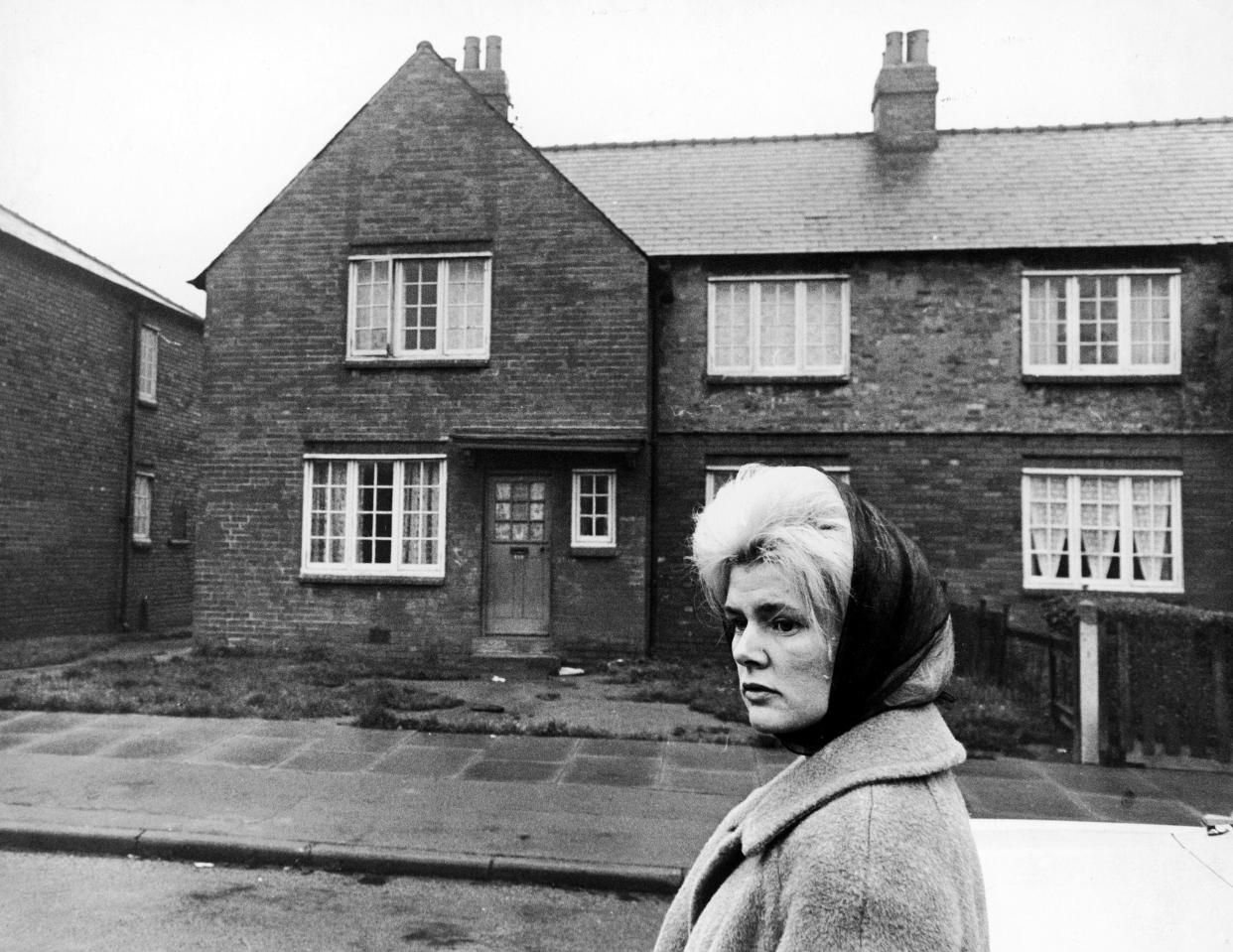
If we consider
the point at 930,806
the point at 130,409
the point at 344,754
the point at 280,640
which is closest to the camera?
the point at 930,806

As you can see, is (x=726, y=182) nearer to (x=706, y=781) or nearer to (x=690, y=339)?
(x=690, y=339)

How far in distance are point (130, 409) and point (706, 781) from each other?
15757 millimetres

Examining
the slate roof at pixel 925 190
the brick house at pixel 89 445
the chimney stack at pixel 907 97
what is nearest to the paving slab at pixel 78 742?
the brick house at pixel 89 445

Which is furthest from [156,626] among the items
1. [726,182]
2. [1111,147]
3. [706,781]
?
[1111,147]

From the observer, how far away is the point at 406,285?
1377 cm

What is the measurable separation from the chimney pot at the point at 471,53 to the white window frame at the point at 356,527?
8285 mm

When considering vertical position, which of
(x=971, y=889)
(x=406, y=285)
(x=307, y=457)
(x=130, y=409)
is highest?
(x=406, y=285)

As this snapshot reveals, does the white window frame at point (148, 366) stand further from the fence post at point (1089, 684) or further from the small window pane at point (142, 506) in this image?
the fence post at point (1089, 684)

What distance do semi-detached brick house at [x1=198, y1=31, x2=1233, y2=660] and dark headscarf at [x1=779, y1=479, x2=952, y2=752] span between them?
37.3 ft

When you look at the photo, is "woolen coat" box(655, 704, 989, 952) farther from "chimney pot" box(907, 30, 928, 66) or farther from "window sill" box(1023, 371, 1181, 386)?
"chimney pot" box(907, 30, 928, 66)

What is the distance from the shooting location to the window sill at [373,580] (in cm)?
1311

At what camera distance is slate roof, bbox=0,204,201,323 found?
52.8ft

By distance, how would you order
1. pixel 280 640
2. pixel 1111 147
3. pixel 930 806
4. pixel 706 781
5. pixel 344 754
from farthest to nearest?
pixel 1111 147, pixel 280 640, pixel 344 754, pixel 706 781, pixel 930 806

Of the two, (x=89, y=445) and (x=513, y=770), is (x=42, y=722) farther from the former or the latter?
(x=89, y=445)
